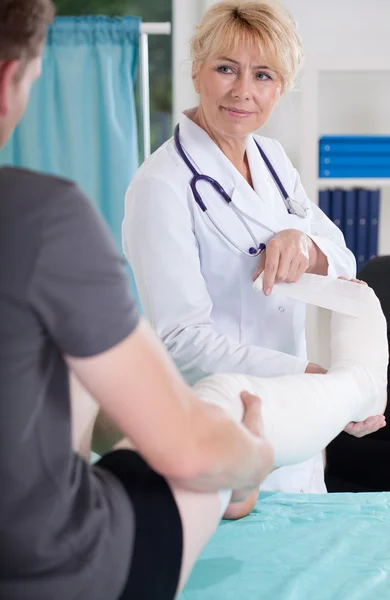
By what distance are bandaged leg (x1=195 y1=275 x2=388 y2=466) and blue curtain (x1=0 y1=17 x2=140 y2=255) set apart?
1551 mm

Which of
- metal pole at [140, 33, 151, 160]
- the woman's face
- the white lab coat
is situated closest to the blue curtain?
metal pole at [140, 33, 151, 160]

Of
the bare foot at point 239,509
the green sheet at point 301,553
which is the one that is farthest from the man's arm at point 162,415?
the bare foot at point 239,509

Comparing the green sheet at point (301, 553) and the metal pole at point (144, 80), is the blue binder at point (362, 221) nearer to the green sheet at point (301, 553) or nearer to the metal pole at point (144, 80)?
the metal pole at point (144, 80)

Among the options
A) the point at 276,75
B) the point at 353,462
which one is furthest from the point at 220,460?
the point at 353,462

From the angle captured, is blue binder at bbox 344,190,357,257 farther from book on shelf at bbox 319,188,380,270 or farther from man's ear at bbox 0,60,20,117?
man's ear at bbox 0,60,20,117

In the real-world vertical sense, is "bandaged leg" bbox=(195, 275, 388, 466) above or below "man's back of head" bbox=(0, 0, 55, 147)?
below

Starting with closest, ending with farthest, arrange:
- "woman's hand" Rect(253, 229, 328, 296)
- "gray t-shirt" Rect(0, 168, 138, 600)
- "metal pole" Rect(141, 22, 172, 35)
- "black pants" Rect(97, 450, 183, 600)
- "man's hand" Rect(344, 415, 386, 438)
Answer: "gray t-shirt" Rect(0, 168, 138, 600)
"black pants" Rect(97, 450, 183, 600)
"man's hand" Rect(344, 415, 386, 438)
"woman's hand" Rect(253, 229, 328, 296)
"metal pole" Rect(141, 22, 172, 35)

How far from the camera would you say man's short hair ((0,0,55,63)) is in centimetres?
70

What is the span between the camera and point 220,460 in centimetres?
85

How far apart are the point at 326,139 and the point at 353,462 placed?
1279 mm

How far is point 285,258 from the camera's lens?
151cm

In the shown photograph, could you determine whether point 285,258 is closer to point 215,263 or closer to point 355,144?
point 215,263

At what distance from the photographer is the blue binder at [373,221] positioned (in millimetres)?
2906

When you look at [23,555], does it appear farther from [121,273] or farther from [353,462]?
[353,462]
